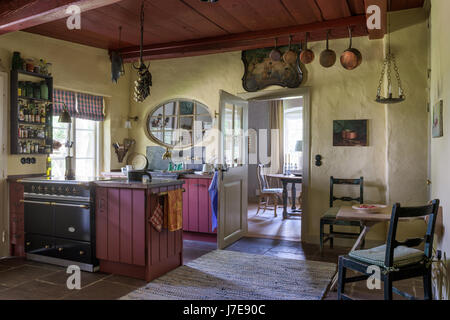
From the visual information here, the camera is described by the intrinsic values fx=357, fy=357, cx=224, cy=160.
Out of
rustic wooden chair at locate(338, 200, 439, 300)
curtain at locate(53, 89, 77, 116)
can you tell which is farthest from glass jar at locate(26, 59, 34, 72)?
rustic wooden chair at locate(338, 200, 439, 300)

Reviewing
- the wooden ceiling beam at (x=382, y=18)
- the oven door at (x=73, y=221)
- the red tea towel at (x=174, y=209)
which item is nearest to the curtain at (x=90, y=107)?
the oven door at (x=73, y=221)

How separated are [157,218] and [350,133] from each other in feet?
9.68

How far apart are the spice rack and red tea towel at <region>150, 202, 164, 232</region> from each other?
230 cm

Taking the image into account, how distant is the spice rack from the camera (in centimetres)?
459

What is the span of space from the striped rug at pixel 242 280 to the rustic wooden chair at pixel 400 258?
729 mm

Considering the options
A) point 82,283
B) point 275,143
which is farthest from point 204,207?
point 275,143

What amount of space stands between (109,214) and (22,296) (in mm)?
1043

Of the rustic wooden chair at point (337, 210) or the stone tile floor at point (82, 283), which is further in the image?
the rustic wooden chair at point (337, 210)

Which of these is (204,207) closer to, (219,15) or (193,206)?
(193,206)

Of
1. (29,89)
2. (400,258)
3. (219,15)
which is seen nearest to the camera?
(400,258)

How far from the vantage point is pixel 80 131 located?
589 centimetres

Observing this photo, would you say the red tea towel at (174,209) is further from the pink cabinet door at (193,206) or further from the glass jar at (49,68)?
the glass jar at (49,68)

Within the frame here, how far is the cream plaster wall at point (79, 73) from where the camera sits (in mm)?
4711

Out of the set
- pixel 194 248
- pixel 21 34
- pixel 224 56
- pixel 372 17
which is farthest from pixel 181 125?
pixel 372 17
